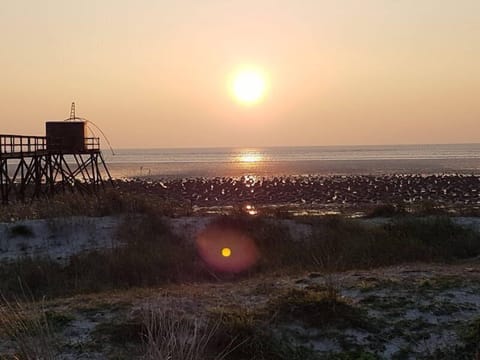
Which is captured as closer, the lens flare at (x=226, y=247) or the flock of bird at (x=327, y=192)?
the lens flare at (x=226, y=247)

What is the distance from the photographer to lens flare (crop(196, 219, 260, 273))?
12.2 m

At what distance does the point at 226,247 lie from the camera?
13992 millimetres

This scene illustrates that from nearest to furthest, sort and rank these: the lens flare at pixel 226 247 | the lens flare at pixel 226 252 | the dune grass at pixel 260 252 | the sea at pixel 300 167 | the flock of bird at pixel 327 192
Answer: the dune grass at pixel 260 252 < the lens flare at pixel 226 247 < the lens flare at pixel 226 252 < the flock of bird at pixel 327 192 < the sea at pixel 300 167

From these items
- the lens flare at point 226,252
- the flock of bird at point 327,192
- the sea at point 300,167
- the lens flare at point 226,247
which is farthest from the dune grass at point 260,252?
the sea at point 300,167

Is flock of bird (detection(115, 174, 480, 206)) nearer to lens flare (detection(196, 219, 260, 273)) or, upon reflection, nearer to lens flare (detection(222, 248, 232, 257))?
lens flare (detection(196, 219, 260, 273))

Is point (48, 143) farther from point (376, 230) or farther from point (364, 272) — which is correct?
point (364, 272)

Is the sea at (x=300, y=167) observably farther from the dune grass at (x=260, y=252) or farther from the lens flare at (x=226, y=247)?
the dune grass at (x=260, y=252)

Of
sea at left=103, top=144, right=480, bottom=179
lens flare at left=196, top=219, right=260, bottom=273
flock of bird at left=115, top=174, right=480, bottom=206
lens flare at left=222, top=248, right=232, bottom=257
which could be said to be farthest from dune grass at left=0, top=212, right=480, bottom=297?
sea at left=103, top=144, right=480, bottom=179

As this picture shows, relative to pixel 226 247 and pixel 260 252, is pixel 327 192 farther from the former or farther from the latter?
pixel 260 252

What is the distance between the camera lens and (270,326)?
6.58 meters

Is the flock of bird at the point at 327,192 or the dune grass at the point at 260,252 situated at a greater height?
the dune grass at the point at 260,252

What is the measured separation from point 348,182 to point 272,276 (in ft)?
128

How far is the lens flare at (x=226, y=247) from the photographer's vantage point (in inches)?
480

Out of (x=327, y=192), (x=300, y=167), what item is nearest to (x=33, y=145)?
(x=327, y=192)
